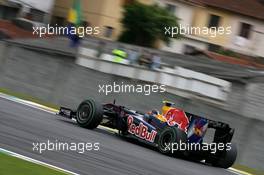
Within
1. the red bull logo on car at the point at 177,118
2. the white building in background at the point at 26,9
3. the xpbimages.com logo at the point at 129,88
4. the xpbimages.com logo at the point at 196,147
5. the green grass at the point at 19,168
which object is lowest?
the xpbimages.com logo at the point at 129,88

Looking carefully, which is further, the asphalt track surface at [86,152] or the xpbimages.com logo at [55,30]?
the xpbimages.com logo at [55,30]

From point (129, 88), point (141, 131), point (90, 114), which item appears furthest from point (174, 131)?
point (129, 88)

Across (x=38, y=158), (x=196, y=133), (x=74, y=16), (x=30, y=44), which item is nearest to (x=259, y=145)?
(x=196, y=133)

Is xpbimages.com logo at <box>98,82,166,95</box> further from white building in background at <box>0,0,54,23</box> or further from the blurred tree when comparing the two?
white building in background at <box>0,0,54,23</box>

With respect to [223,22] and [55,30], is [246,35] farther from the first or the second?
[55,30]

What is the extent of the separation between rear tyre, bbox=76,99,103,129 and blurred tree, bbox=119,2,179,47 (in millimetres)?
30824

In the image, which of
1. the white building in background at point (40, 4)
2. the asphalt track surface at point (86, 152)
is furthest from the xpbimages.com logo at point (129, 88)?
the white building in background at point (40, 4)

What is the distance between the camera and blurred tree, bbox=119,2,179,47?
150 ft

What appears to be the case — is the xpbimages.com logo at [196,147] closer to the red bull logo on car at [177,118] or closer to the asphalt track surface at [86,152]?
the asphalt track surface at [86,152]

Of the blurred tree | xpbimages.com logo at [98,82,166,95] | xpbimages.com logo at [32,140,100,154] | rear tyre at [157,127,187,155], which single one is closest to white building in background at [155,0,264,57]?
the blurred tree

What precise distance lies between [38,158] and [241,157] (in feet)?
29.0

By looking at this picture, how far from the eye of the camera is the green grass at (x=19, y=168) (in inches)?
342

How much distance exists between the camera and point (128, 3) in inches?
1900

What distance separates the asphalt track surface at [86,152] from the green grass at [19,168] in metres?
0.46
